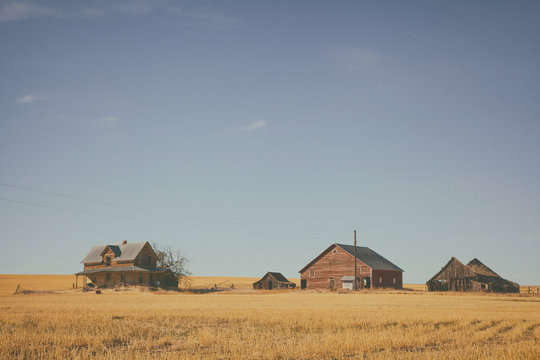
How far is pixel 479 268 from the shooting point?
244 ft

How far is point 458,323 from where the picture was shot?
21453 millimetres

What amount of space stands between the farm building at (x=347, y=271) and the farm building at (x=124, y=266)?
2444cm

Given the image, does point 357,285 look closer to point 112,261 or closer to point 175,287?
A: point 175,287

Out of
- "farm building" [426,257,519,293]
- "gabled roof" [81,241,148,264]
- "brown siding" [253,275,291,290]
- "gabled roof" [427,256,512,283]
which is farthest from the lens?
"brown siding" [253,275,291,290]

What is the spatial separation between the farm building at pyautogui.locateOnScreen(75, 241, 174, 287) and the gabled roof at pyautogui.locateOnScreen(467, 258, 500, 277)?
4704 cm

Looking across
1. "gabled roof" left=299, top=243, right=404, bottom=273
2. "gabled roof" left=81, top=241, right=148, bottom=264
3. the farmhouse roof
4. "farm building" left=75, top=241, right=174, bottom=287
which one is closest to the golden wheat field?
the farmhouse roof

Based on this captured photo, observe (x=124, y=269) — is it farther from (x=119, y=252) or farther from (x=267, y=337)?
(x=267, y=337)

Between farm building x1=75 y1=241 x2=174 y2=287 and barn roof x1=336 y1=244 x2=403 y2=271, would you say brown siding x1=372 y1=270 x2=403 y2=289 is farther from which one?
farm building x1=75 y1=241 x2=174 y2=287

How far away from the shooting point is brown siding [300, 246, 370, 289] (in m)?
77.7

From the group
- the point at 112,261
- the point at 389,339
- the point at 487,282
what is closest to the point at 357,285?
the point at 487,282

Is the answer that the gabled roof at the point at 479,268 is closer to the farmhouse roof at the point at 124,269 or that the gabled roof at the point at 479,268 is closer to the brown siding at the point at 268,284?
the brown siding at the point at 268,284

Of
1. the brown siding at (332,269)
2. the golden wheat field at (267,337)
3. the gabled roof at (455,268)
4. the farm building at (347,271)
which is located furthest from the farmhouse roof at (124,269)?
the golden wheat field at (267,337)

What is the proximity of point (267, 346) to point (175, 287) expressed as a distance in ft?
200

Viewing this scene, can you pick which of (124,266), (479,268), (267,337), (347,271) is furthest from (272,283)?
(267,337)
